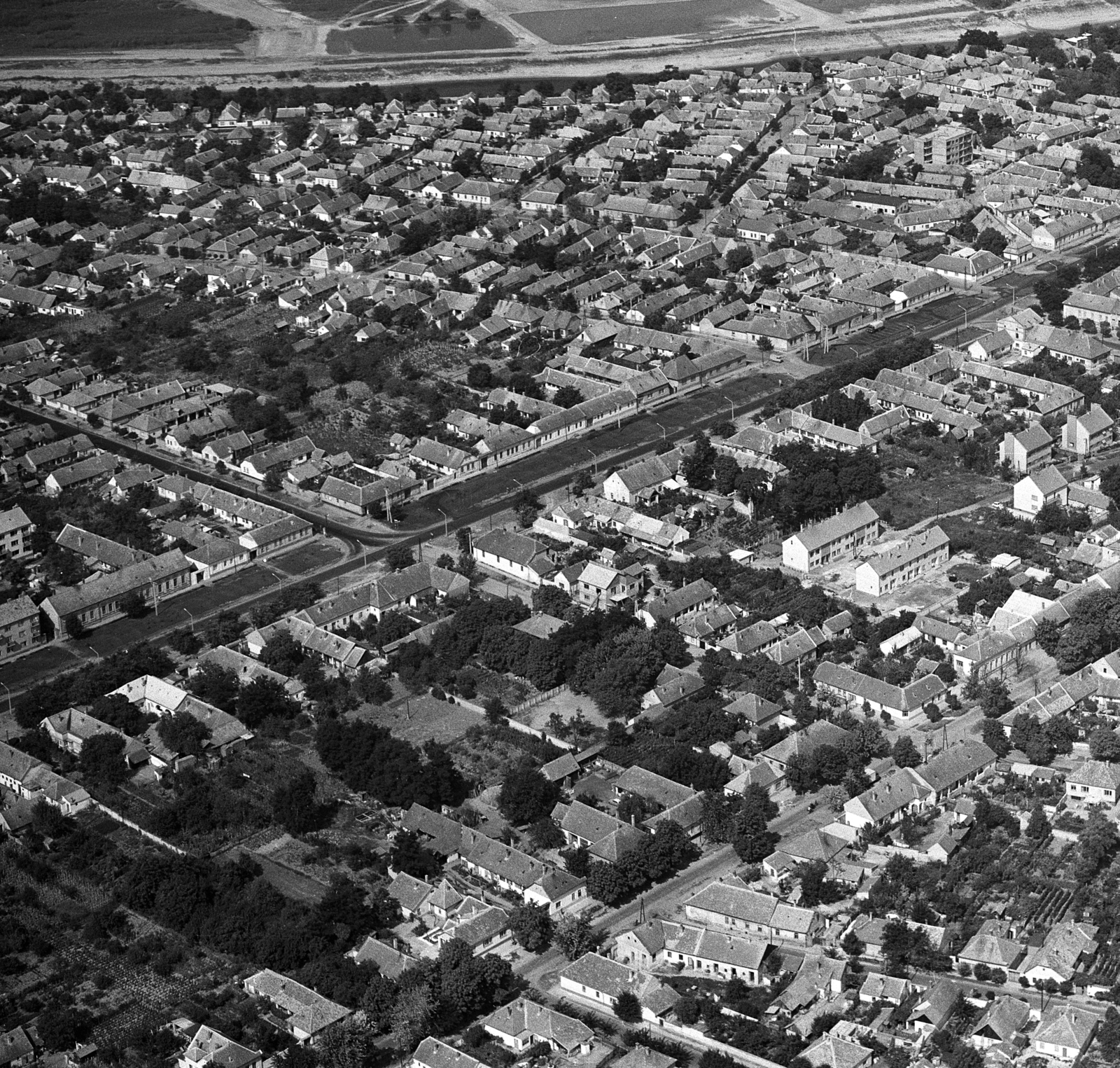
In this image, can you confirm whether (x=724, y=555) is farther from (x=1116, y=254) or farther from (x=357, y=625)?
(x=1116, y=254)

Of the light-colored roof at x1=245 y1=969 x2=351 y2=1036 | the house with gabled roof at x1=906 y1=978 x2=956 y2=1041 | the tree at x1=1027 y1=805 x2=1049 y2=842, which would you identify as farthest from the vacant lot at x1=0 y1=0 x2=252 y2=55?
the house with gabled roof at x1=906 y1=978 x2=956 y2=1041

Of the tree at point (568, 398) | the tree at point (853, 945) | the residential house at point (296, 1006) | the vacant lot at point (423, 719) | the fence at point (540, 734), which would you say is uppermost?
the tree at point (568, 398)

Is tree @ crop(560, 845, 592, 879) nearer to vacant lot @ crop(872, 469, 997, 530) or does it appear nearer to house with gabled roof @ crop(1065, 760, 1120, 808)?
house with gabled roof @ crop(1065, 760, 1120, 808)

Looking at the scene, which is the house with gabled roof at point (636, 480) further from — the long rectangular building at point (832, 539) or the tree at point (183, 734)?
the tree at point (183, 734)

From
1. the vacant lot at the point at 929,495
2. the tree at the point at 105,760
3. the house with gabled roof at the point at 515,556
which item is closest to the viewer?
the tree at the point at 105,760

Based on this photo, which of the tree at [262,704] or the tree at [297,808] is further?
the tree at [262,704]

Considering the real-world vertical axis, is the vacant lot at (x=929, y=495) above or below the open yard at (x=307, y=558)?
above

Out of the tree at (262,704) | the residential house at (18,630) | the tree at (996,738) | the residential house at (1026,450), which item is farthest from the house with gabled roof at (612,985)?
the residential house at (1026,450)
